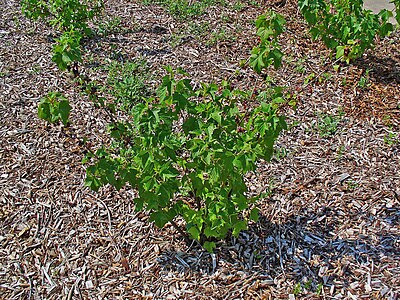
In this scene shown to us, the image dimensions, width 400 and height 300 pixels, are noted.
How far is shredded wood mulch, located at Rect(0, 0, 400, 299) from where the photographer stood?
3.05 m

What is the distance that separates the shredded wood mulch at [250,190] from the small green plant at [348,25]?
0.97 ft

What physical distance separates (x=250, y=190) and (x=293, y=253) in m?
0.61

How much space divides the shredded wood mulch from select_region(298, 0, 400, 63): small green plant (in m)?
0.30

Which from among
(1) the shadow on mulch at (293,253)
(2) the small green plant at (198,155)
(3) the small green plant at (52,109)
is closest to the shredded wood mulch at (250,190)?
(1) the shadow on mulch at (293,253)

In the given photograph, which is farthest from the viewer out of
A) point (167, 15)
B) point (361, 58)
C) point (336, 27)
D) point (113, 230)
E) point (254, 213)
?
point (167, 15)

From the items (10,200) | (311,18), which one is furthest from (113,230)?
(311,18)

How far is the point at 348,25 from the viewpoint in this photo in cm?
451

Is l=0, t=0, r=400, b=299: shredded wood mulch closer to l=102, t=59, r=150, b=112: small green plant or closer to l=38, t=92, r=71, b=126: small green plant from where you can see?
l=102, t=59, r=150, b=112: small green plant

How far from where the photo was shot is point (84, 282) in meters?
3.06

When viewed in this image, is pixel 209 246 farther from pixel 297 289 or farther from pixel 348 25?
pixel 348 25

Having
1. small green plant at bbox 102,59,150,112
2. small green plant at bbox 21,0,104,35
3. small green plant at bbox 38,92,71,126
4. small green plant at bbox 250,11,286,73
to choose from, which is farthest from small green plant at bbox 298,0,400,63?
small green plant at bbox 38,92,71,126

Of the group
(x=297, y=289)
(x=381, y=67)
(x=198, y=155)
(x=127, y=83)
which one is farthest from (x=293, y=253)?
(x=381, y=67)

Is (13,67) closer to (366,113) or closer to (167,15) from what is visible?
(167,15)

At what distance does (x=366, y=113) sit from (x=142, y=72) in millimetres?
2204
